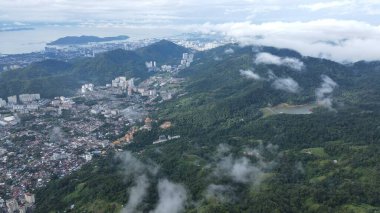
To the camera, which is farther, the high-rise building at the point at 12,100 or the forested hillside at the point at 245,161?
the high-rise building at the point at 12,100

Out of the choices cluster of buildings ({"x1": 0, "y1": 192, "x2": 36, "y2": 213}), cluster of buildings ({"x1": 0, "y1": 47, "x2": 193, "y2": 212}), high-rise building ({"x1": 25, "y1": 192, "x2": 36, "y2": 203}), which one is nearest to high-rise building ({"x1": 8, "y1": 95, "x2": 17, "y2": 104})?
cluster of buildings ({"x1": 0, "y1": 47, "x2": 193, "y2": 212})

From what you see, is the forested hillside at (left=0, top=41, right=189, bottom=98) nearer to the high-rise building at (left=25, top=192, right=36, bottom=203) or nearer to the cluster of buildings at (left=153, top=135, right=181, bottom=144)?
the cluster of buildings at (left=153, top=135, right=181, bottom=144)

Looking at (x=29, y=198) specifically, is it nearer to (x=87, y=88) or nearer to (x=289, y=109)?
(x=289, y=109)

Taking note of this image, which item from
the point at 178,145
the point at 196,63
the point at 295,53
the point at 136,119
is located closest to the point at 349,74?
the point at 295,53

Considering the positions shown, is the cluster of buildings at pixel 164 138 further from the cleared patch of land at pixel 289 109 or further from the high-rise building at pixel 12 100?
the high-rise building at pixel 12 100

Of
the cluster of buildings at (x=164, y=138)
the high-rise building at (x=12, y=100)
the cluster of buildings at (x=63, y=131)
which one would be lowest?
the high-rise building at (x=12, y=100)

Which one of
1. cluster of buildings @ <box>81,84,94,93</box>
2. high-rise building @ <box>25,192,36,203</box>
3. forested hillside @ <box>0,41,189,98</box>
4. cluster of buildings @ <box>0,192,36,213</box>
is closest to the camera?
cluster of buildings @ <box>0,192,36,213</box>

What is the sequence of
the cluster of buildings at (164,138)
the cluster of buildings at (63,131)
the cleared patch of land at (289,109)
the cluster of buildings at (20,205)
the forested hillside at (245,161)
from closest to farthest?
the forested hillside at (245,161) → the cluster of buildings at (20,205) → the cluster of buildings at (63,131) → the cluster of buildings at (164,138) → the cleared patch of land at (289,109)

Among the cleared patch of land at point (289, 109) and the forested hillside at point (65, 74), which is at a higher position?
the cleared patch of land at point (289, 109)

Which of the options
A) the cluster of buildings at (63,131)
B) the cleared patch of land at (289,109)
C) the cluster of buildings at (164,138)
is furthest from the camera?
the cleared patch of land at (289,109)

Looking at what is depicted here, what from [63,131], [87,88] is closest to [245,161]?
[63,131]

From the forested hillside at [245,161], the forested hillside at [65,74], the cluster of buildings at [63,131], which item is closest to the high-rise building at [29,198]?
the cluster of buildings at [63,131]
